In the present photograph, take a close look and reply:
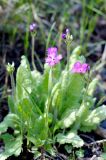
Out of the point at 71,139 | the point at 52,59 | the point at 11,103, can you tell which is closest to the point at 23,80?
the point at 11,103

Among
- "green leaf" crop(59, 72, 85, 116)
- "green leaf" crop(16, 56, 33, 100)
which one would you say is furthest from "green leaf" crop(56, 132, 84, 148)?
"green leaf" crop(16, 56, 33, 100)

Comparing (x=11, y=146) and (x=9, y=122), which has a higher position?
(x=9, y=122)

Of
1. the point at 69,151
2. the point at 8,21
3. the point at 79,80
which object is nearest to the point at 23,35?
the point at 8,21

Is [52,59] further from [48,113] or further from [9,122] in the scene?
[9,122]

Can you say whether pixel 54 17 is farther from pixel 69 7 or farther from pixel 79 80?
pixel 79 80

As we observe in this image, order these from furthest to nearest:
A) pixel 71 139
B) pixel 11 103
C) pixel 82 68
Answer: pixel 11 103 < pixel 71 139 < pixel 82 68

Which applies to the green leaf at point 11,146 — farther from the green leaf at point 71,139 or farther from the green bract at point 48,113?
the green leaf at point 71,139

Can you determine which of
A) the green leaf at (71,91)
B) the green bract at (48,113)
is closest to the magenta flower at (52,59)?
the green bract at (48,113)
